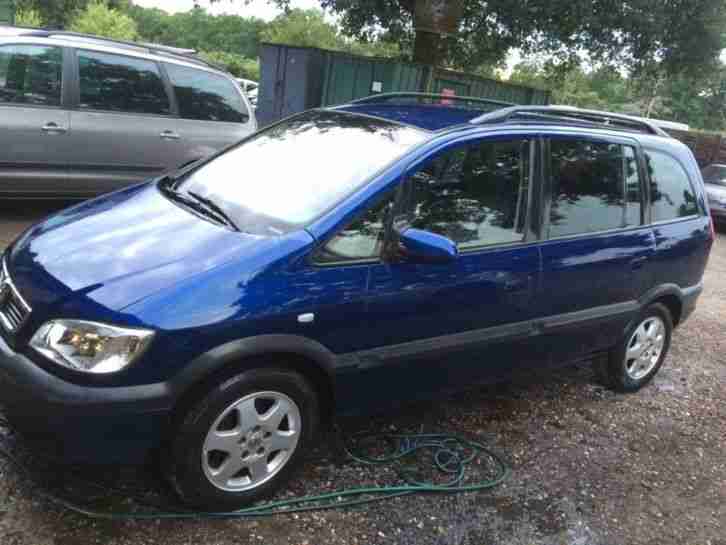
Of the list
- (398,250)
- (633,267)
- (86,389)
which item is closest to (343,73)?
(633,267)

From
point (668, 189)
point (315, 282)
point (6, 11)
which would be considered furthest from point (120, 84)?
point (6, 11)

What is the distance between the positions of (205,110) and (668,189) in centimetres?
447

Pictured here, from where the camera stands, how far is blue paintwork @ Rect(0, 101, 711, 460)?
264cm

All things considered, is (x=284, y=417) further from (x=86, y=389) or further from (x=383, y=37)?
(x=383, y=37)

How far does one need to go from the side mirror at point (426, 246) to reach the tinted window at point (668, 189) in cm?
196

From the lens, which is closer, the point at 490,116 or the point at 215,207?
the point at 215,207

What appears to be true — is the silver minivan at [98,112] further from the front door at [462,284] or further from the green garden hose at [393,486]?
the front door at [462,284]

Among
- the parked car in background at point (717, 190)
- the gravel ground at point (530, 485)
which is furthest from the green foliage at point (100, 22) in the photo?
the gravel ground at point (530, 485)

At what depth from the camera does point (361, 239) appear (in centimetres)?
310

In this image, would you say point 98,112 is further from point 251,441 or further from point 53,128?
point 251,441

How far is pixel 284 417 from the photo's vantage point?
303 centimetres

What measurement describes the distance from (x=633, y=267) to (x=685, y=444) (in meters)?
1.09

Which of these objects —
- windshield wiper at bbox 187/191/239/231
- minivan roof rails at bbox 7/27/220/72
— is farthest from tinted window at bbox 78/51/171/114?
windshield wiper at bbox 187/191/239/231

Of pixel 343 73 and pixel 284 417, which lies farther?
pixel 343 73
